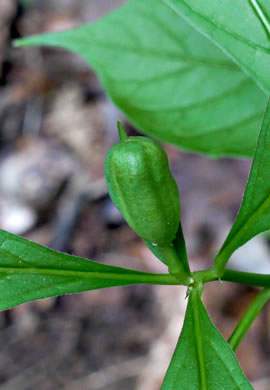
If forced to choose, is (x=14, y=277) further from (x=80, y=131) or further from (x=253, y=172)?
(x=80, y=131)

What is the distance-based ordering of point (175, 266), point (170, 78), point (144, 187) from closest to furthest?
point (144, 187) < point (175, 266) < point (170, 78)

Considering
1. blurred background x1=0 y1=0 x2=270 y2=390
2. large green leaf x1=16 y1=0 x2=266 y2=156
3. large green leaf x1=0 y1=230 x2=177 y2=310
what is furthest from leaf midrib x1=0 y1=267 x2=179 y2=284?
blurred background x1=0 y1=0 x2=270 y2=390

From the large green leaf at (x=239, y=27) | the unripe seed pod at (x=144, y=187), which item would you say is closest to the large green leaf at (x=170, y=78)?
the large green leaf at (x=239, y=27)

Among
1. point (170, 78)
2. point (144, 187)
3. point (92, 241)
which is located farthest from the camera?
point (92, 241)

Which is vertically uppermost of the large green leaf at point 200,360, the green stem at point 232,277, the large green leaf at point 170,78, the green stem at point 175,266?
the large green leaf at point 170,78

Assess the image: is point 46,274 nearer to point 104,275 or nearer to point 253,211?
point 104,275

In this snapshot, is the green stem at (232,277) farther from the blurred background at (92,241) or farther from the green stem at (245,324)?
the blurred background at (92,241)

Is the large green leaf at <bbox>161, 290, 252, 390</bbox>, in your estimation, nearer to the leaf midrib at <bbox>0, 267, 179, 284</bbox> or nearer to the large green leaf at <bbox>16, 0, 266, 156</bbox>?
the leaf midrib at <bbox>0, 267, 179, 284</bbox>

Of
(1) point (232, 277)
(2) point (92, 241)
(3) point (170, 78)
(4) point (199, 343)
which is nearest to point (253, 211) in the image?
(1) point (232, 277)
